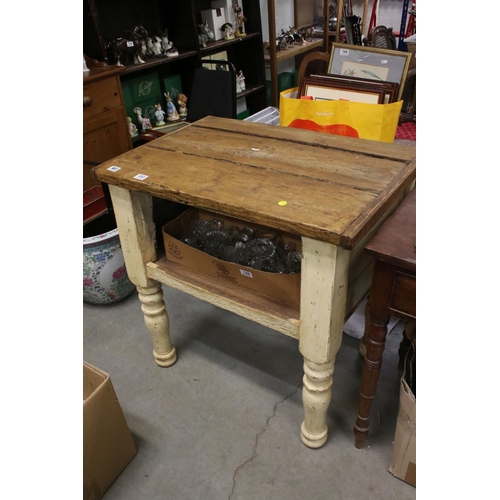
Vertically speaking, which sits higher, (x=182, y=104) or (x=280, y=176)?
(x=280, y=176)

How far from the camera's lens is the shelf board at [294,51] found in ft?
12.0

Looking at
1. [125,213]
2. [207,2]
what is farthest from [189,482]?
[207,2]

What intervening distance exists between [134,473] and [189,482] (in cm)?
17

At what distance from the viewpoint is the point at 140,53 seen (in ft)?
8.64

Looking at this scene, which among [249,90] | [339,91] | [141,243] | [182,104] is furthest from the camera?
[249,90]

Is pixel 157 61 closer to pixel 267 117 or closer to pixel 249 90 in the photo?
pixel 267 117

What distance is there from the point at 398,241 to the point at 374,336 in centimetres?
28

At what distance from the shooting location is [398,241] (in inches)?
37.1

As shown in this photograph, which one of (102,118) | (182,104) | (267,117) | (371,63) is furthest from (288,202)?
(182,104)

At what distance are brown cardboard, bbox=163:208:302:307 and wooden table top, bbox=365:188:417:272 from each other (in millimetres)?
247

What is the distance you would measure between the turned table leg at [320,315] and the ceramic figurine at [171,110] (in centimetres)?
226

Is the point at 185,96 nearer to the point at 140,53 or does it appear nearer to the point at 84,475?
the point at 140,53

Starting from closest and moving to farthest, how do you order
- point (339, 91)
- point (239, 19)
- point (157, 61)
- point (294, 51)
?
1. point (339, 91)
2. point (157, 61)
3. point (239, 19)
4. point (294, 51)

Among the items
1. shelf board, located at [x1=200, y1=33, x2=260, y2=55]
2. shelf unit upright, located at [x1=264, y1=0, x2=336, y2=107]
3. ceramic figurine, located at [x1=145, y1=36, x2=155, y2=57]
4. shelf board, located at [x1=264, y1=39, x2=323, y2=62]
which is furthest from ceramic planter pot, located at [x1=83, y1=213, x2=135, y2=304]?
shelf board, located at [x1=264, y1=39, x2=323, y2=62]
